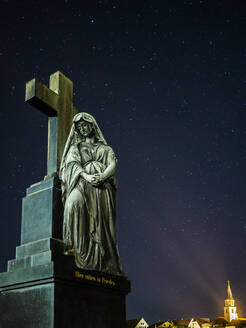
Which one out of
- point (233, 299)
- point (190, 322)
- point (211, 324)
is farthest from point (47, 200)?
point (233, 299)

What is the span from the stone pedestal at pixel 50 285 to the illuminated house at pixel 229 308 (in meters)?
168

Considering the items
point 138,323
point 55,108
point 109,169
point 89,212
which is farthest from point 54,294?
point 138,323

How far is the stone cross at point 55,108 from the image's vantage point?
9453 mm

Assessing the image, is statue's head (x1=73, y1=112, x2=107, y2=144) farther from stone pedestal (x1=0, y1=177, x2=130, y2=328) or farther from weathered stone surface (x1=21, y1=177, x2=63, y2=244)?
stone pedestal (x1=0, y1=177, x2=130, y2=328)

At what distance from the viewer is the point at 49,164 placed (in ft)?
30.8

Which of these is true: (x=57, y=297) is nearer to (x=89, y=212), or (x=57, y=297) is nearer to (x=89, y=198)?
(x=89, y=212)

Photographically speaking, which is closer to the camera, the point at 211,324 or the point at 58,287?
Result: the point at 58,287

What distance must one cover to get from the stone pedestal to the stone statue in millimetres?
254

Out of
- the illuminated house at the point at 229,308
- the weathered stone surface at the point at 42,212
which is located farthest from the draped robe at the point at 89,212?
the illuminated house at the point at 229,308

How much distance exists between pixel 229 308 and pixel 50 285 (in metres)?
171

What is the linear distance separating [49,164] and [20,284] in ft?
9.25

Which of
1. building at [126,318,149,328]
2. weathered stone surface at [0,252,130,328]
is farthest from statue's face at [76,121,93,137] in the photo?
building at [126,318,149,328]

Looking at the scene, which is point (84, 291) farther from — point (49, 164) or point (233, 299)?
point (233, 299)

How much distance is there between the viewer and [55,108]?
980cm
